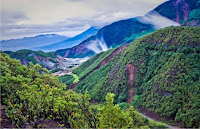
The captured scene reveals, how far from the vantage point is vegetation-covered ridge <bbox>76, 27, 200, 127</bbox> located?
37.0 metres

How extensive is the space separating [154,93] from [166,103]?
5.33 metres

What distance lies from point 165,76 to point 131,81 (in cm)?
1174

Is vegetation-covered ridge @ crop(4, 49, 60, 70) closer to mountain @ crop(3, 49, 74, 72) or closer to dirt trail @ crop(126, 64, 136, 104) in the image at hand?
mountain @ crop(3, 49, 74, 72)

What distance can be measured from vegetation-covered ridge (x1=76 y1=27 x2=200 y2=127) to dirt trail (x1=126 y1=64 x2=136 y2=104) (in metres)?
0.67

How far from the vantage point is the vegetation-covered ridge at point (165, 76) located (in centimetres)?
3695

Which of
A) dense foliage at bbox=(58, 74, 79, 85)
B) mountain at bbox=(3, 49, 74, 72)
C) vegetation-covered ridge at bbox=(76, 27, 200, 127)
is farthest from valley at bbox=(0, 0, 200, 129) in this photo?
mountain at bbox=(3, 49, 74, 72)

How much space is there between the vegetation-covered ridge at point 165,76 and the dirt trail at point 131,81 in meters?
0.67

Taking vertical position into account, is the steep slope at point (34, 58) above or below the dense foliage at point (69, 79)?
above

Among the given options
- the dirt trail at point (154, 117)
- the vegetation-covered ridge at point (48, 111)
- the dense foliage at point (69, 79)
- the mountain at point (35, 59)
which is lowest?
the dirt trail at point (154, 117)

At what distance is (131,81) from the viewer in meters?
53.4

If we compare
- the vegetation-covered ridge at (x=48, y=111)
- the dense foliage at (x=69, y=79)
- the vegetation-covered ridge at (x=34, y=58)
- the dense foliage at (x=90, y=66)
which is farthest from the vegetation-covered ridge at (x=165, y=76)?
the vegetation-covered ridge at (x=34, y=58)

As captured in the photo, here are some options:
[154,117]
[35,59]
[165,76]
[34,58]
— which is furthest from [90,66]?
[154,117]

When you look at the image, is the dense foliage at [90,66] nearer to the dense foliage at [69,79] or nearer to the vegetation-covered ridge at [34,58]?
the dense foliage at [69,79]

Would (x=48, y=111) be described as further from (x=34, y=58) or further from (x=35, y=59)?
(x=34, y=58)
